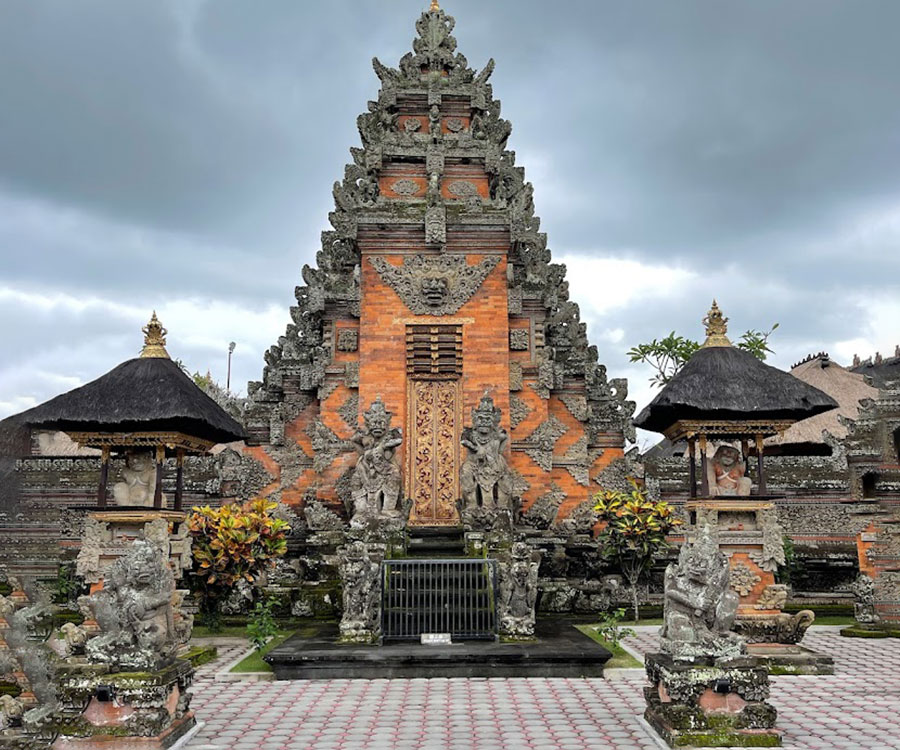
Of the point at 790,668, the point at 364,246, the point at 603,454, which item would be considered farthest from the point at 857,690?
the point at 364,246

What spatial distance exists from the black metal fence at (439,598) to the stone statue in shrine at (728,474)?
10.1ft

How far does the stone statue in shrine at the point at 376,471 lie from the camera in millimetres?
12000

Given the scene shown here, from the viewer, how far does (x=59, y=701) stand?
5953mm

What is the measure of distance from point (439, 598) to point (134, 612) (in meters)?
4.75

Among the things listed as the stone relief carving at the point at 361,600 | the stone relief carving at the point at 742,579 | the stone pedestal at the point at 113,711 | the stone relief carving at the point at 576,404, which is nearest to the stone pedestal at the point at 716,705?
the stone relief carving at the point at 742,579

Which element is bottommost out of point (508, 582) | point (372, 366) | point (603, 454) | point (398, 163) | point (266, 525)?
point (508, 582)

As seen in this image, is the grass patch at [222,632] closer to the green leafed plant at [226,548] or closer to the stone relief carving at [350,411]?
the green leafed plant at [226,548]

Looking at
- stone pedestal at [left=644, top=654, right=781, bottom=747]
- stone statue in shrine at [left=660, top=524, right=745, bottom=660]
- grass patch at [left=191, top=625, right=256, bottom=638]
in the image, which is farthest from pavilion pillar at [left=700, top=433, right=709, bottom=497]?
grass patch at [left=191, top=625, right=256, bottom=638]

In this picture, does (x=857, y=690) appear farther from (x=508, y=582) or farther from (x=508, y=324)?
(x=508, y=324)

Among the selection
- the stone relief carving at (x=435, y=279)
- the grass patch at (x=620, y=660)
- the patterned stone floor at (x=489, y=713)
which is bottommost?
the patterned stone floor at (x=489, y=713)

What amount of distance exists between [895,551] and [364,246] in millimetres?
10194

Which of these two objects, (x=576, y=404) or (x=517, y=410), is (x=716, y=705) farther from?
(x=576, y=404)

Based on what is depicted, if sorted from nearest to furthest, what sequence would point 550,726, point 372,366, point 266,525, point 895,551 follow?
1. point 550,726
2. point 266,525
3. point 895,551
4. point 372,366

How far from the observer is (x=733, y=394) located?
370 inches
